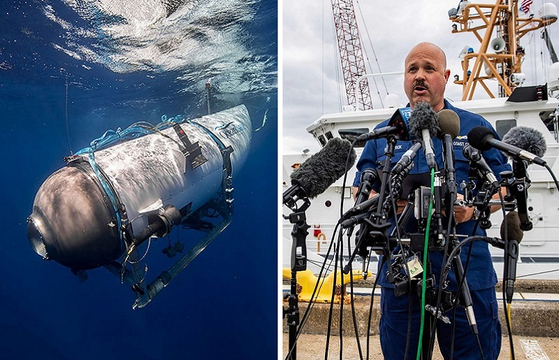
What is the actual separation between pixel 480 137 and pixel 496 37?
668 cm

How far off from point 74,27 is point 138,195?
97 centimetres

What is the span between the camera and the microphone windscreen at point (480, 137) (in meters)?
1.29

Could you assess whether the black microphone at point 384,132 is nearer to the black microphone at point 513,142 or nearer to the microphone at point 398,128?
the microphone at point 398,128

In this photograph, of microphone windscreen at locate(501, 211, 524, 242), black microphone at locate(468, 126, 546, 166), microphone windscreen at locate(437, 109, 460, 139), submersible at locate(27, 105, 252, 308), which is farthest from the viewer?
submersible at locate(27, 105, 252, 308)

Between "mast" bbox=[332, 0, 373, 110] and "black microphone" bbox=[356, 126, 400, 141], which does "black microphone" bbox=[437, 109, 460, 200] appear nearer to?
"black microphone" bbox=[356, 126, 400, 141]

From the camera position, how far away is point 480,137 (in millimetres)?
1293

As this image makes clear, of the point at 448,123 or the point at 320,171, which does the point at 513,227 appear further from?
the point at 320,171

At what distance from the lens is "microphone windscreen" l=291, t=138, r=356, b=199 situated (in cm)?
153

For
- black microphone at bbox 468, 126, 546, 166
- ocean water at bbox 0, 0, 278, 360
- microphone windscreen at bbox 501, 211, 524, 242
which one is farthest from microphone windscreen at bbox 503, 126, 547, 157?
ocean water at bbox 0, 0, 278, 360

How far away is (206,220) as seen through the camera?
7.32 feet

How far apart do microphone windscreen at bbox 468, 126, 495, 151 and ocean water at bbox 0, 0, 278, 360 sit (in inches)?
42.9

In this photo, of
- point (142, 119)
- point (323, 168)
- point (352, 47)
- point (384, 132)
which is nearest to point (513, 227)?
point (384, 132)

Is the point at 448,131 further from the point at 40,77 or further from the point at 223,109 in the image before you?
the point at 40,77

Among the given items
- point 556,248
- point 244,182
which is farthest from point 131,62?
point 556,248
